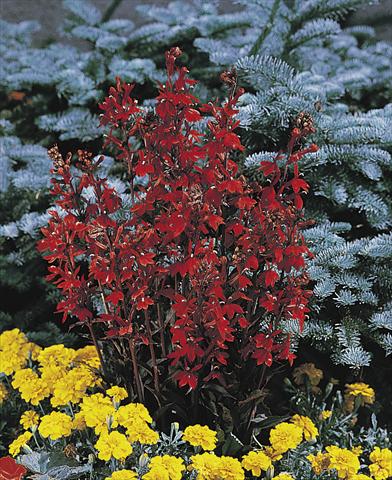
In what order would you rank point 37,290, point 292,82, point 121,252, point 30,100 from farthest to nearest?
point 30,100 → point 37,290 → point 292,82 → point 121,252

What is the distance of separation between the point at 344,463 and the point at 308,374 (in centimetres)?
40

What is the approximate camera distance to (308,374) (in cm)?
186

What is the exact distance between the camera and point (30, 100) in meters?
2.98

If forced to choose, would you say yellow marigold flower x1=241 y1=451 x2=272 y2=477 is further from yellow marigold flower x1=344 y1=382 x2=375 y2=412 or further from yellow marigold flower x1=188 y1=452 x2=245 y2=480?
yellow marigold flower x1=344 y1=382 x2=375 y2=412

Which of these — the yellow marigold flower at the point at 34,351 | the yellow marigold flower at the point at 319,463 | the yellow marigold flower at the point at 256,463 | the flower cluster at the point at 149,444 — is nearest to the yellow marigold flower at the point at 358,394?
the flower cluster at the point at 149,444

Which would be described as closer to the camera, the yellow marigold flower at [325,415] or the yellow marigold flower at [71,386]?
the yellow marigold flower at [71,386]

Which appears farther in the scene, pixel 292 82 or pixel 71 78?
pixel 71 78

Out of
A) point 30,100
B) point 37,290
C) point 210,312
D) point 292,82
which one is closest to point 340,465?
point 210,312

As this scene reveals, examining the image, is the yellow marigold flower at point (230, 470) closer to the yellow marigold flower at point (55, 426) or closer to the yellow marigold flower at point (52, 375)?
the yellow marigold flower at point (55, 426)

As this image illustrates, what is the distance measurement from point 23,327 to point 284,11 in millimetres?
1454

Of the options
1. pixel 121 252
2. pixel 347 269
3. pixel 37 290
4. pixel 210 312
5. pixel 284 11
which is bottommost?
pixel 37 290

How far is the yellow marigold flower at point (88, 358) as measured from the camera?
1764mm

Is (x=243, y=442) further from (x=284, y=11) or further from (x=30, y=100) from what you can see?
(x=30, y=100)

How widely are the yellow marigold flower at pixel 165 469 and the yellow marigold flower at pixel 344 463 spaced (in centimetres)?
34
